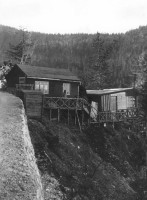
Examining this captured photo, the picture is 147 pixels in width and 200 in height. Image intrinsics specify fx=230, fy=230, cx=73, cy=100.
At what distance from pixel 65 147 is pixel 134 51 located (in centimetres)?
11457

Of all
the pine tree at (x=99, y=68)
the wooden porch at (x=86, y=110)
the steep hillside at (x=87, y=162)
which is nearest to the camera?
the steep hillside at (x=87, y=162)

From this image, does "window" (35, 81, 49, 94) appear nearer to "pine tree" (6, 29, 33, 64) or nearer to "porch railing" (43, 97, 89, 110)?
"porch railing" (43, 97, 89, 110)

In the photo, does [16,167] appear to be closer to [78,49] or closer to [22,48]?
[22,48]

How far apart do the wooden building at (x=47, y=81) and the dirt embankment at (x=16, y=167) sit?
13.2 metres

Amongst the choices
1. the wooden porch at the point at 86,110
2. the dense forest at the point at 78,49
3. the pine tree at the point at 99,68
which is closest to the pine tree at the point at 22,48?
the pine tree at the point at 99,68

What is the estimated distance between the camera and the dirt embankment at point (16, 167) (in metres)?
6.20

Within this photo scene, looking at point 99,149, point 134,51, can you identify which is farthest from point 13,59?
point 134,51

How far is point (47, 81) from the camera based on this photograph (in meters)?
25.8

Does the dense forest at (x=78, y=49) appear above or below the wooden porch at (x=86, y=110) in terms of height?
above

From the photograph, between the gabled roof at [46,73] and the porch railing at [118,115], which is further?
the porch railing at [118,115]

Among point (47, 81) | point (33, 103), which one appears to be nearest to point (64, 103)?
point (47, 81)

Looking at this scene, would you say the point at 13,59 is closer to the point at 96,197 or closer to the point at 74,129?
the point at 74,129

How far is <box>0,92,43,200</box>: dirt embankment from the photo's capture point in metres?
6.20

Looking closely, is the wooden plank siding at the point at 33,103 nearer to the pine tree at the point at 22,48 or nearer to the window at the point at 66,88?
the window at the point at 66,88
